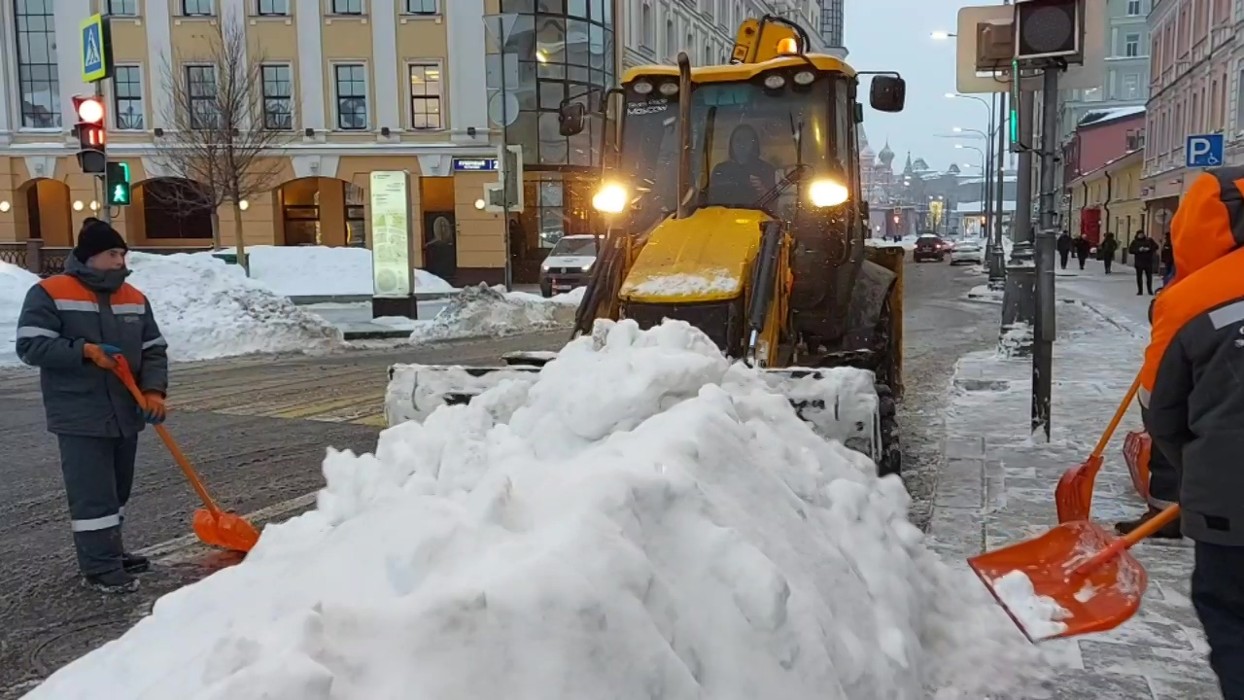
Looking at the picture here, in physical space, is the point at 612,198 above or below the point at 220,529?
above

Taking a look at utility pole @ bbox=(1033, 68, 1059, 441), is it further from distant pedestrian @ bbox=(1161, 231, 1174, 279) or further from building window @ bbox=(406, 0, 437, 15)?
building window @ bbox=(406, 0, 437, 15)

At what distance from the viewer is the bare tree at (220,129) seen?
28766mm

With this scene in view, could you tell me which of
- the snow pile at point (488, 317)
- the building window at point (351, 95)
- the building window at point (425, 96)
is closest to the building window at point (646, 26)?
the building window at point (425, 96)

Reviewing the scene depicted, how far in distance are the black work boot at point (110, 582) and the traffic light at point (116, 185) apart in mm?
11288

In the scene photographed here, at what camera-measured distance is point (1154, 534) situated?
5.19 meters

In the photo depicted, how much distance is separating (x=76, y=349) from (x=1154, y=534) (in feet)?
17.9

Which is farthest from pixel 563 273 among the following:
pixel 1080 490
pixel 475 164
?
pixel 1080 490

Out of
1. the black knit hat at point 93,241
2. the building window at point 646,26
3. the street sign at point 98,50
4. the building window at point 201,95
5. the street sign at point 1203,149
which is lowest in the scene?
the black knit hat at point 93,241

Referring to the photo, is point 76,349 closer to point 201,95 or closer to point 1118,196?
point 201,95

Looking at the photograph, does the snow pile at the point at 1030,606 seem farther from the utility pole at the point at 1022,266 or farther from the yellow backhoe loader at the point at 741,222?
the utility pole at the point at 1022,266

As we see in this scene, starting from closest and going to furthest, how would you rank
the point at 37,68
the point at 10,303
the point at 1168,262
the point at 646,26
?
the point at 1168,262 < the point at 10,303 < the point at 37,68 < the point at 646,26

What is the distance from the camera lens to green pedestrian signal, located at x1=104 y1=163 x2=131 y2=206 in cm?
1490

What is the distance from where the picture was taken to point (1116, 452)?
7.40 metres

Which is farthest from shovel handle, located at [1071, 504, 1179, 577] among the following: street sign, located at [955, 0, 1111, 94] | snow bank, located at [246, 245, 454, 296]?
snow bank, located at [246, 245, 454, 296]
